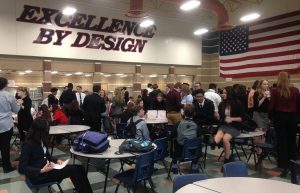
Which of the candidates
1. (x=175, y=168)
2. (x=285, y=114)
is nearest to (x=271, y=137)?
(x=285, y=114)

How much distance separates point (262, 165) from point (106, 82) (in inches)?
312

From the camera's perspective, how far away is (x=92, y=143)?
3783mm

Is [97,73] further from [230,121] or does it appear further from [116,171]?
[230,121]

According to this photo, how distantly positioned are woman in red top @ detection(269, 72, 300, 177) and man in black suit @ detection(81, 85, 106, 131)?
3808 millimetres

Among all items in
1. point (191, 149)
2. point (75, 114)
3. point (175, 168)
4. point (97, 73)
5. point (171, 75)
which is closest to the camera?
point (191, 149)

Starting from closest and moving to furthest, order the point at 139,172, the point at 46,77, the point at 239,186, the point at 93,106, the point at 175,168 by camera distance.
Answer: the point at 239,186 < the point at 139,172 < the point at 175,168 < the point at 93,106 < the point at 46,77

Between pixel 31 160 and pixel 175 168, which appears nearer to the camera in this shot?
pixel 31 160

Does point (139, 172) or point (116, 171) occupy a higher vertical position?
point (139, 172)

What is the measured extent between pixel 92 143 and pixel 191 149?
1.83m

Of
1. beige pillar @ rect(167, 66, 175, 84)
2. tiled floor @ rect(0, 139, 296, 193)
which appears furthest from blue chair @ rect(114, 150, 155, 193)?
beige pillar @ rect(167, 66, 175, 84)

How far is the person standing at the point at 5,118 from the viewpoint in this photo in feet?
17.5

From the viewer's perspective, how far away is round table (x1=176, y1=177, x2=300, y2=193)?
2471 mm

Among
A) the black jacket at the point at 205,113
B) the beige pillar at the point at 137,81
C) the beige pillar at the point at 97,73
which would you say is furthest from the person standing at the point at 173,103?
the beige pillar at the point at 137,81

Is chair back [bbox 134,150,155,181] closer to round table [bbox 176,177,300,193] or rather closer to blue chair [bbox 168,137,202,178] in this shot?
round table [bbox 176,177,300,193]
